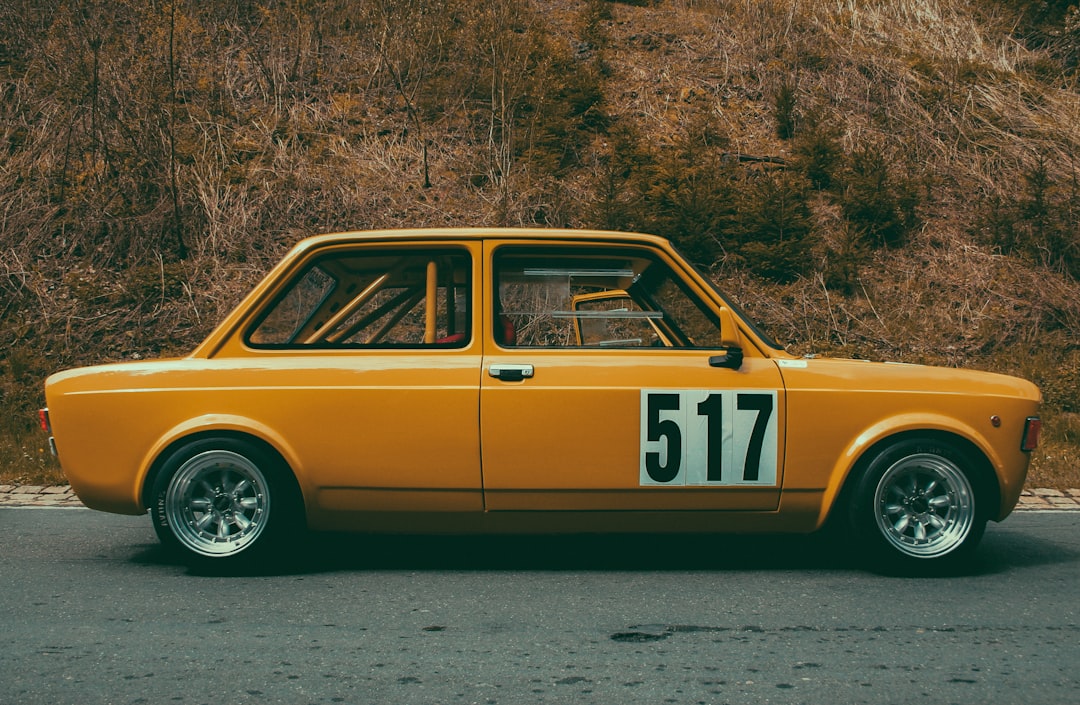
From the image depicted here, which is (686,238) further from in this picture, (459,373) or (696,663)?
(696,663)

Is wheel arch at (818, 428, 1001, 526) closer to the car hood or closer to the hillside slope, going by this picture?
the car hood

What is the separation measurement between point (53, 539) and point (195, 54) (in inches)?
481

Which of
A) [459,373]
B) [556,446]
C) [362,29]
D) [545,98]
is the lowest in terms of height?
[556,446]

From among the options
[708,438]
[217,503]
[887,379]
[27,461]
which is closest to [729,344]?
[708,438]

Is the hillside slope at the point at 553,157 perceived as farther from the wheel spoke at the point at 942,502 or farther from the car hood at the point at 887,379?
the wheel spoke at the point at 942,502

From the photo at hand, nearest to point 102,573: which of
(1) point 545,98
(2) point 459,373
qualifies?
(2) point 459,373

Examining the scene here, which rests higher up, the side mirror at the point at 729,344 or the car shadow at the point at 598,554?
the side mirror at the point at 729,344

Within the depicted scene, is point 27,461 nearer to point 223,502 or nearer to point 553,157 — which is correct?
point 223,502

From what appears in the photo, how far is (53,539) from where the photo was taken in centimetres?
643

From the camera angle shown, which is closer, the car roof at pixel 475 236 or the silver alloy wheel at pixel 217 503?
the silver alloy wheel at pixel 217 503

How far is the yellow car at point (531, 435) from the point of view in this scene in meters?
5.36

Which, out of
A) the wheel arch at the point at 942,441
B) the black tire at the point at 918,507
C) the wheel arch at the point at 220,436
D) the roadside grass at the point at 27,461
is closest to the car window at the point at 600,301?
the wheel arch at the point at 942,441

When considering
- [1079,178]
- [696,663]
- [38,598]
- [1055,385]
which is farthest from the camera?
[1079,178]

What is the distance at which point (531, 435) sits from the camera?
17.6 feet
